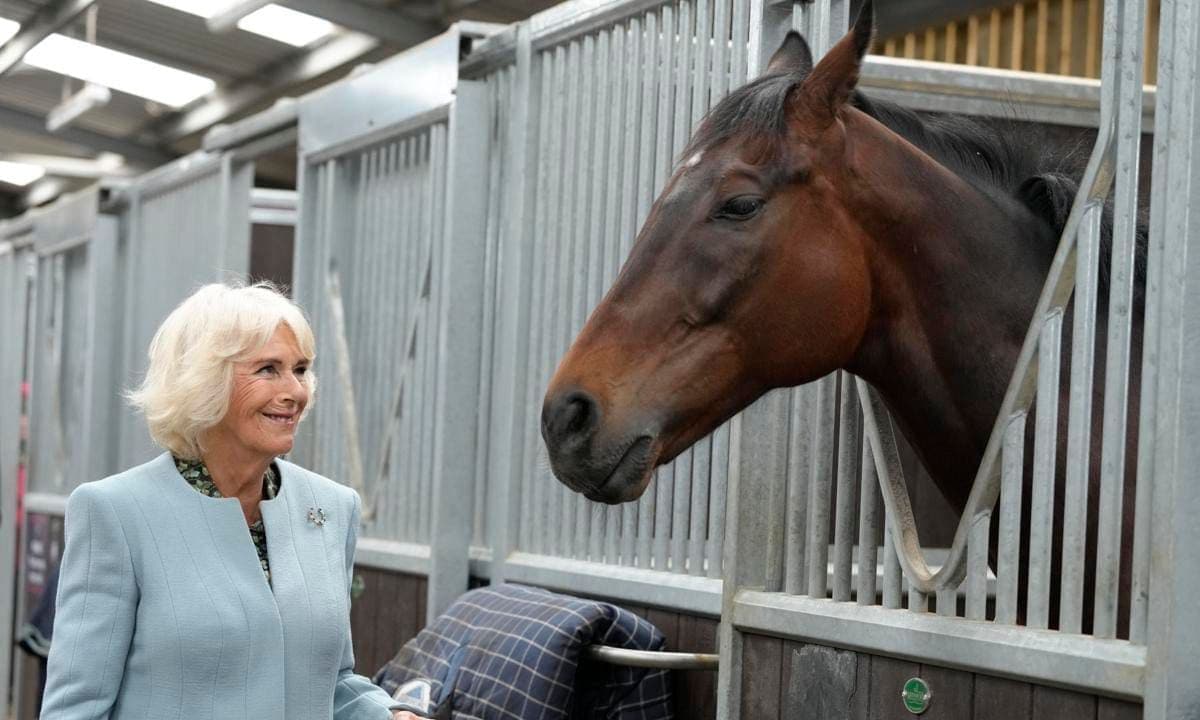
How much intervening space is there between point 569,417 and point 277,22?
8.31 m

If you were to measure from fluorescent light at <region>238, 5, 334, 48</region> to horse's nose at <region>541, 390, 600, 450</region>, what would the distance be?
7834 millimetres

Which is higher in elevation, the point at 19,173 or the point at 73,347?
the point at 19,173

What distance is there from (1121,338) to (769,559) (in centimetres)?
76

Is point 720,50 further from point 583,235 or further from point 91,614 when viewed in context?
point 91,614

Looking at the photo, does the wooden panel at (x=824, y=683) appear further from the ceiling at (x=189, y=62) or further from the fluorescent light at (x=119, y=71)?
the fluorescent light at (x=119, y=71)

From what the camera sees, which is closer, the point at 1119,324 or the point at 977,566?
the point at 1119,324

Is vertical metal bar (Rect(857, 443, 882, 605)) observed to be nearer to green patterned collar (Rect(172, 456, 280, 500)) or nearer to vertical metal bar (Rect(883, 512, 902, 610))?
vertical metal bar (Rect(883, 512, 902, 610))

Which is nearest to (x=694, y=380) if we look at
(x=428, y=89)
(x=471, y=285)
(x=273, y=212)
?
(x=471, y=285)

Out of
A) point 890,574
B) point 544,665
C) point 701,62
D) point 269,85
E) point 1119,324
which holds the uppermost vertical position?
point 269,85

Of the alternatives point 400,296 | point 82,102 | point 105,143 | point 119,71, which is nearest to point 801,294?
point 400,296

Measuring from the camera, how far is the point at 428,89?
374 centimetres

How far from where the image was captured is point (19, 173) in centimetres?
1587

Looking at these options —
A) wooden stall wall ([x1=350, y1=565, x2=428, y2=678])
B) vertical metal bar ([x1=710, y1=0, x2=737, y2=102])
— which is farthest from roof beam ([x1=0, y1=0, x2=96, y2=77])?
vertical metal bar ([x1=710, y1=0, x2=737, y2=102])

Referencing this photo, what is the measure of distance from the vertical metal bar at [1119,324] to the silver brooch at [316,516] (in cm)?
95
